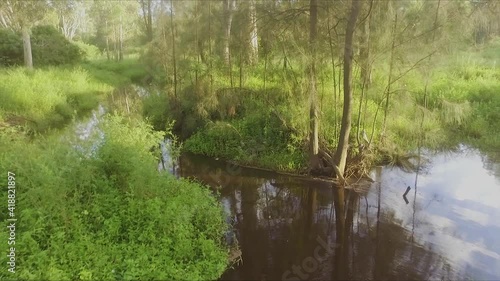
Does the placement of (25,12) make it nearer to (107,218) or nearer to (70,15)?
(70,15)

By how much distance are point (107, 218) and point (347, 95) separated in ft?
21.2

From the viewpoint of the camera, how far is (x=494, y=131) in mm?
13672

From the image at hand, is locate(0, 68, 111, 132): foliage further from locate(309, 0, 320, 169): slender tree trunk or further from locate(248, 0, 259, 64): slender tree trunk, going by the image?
locate(309, 0, 320, 169): slender tree trunk

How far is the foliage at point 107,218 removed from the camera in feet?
18.7

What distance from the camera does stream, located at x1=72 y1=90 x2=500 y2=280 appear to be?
6.71 meters

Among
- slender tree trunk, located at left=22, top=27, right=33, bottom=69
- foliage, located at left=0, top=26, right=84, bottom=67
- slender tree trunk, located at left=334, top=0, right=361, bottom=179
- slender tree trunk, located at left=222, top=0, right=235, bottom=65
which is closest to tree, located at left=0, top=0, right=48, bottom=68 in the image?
slender tree trunk, located at left=22, top=27, right=33, bottom=69

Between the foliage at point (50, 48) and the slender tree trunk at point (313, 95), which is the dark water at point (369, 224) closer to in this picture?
the slender tree trunk at point (313, 95)

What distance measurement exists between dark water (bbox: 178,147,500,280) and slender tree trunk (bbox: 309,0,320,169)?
91cm

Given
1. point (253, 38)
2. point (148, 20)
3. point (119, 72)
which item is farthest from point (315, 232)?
point (119, 72)

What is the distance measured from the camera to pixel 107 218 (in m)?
6.48

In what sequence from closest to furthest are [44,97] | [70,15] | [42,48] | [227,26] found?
[227,26] → [44,97] → [42,48] → [70,15]

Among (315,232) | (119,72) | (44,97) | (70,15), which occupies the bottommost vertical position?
(315,232)

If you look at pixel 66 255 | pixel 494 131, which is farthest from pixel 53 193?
pixel 494 131

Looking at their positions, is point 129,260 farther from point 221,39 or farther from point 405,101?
point 221,39
